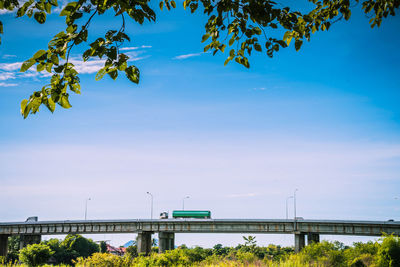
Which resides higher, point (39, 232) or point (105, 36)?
point (105, 36)

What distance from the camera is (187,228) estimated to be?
53.3 metres

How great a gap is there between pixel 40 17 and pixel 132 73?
143 cm

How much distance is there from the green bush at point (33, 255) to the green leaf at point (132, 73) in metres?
26.1

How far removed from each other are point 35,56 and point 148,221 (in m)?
53.2

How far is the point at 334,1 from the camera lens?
685 cm

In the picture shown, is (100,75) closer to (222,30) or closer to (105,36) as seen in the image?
(105,36)

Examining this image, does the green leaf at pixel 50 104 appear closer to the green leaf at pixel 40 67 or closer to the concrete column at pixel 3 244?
the green leaf at pixel 40 67

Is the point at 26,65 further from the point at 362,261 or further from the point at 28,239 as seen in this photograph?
the point at 28,239

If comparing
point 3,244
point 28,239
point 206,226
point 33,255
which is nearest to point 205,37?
point 33,255

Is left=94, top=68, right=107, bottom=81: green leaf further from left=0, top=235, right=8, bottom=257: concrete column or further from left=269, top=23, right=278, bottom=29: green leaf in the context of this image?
left=0, top=235, right=8, bottom=257: concrete column

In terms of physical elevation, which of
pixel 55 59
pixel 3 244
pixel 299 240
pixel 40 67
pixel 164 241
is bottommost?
pixel 3 244

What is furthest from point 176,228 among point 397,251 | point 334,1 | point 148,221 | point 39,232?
point 334,1

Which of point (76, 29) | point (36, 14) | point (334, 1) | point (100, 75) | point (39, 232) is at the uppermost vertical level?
point (334, 1)

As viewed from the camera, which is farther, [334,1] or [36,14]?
[334,1]
